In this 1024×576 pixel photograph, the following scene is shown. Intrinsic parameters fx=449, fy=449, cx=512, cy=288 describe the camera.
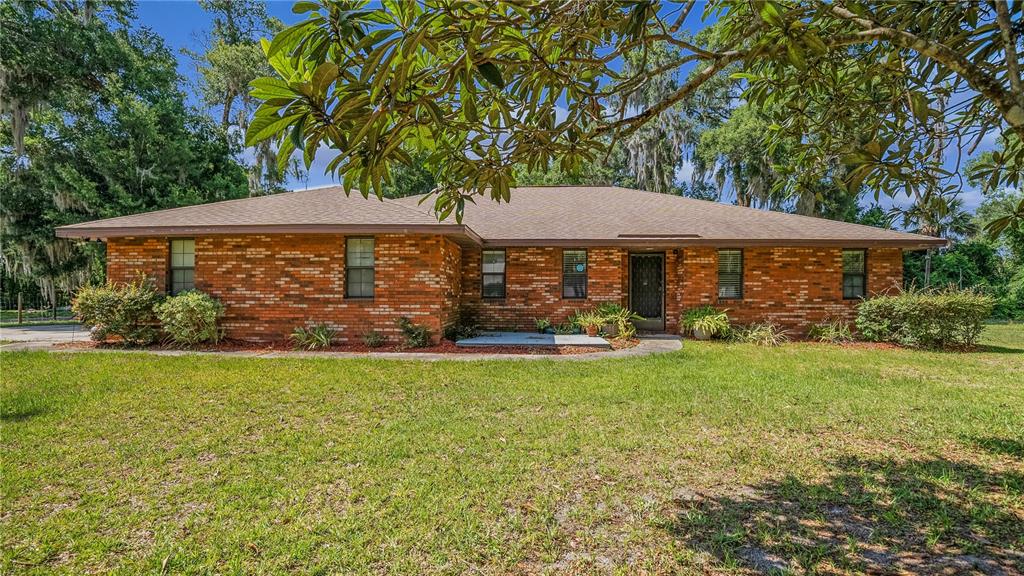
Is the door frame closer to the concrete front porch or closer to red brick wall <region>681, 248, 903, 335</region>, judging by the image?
red brick wall <region>681, 248, 903, 335</region>

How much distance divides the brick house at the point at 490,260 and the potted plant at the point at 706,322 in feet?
1.35

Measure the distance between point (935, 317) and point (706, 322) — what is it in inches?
173

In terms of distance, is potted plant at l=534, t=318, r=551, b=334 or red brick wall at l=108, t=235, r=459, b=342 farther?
potted plant at l=534, t=318, r=551, b=334

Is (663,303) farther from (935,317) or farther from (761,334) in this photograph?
(935,317)

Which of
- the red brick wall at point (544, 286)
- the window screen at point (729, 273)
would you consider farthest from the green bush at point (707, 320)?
the red brick wall at point (544, 286)

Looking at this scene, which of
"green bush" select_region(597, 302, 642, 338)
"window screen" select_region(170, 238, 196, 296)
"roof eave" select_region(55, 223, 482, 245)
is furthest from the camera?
"green bush" select_region(597, 302, 642, 338)

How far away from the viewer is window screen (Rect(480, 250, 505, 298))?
1170 centimetres

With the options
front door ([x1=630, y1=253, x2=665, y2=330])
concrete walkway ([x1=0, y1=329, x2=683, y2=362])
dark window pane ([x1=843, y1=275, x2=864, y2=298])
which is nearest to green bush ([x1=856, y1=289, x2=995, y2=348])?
dark window pane ([x1=843, y1=275, x2=864, y2=298])

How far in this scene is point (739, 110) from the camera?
19375 mm

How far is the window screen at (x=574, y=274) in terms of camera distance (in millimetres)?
11609

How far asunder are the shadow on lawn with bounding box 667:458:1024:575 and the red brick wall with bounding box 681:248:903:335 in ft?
26.7

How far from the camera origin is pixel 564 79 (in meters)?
2.59

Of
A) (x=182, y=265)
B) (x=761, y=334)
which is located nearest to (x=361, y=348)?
(x=182, y=265)

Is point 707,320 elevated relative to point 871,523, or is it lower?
elevated
